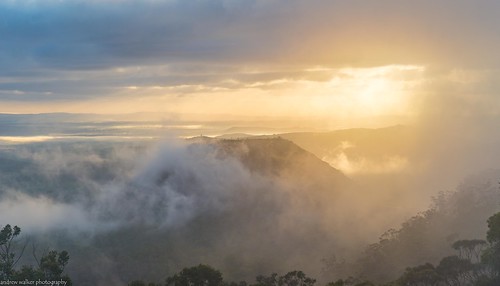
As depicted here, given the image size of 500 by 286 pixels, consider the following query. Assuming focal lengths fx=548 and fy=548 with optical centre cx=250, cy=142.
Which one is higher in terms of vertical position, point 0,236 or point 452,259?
point 0,236

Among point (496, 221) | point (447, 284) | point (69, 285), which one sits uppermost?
point (496, 221)

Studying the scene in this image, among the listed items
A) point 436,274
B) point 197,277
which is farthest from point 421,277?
point 197,277

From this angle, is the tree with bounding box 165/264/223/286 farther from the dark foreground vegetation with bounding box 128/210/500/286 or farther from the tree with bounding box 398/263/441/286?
the tree with bounding box 398/263/441/286

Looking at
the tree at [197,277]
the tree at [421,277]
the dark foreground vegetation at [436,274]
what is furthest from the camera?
the tree at [421,277]

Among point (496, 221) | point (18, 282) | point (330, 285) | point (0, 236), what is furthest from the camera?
point (0, 236)

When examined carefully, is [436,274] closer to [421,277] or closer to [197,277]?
[421,277]

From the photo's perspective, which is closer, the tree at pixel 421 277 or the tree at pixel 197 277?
the tree at pixel 197 277

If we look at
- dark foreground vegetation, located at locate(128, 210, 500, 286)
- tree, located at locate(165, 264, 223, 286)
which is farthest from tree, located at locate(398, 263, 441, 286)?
tree, located at locate(165, 264, 223, 286)

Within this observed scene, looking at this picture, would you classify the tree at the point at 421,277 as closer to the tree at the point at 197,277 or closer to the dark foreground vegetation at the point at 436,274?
the dark foreground vegetation at the point at 436,274

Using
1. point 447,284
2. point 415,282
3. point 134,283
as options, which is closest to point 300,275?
point 415,282

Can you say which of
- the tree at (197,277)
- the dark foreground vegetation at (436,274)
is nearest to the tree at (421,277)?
the dark foreground vegetation at (436,274)

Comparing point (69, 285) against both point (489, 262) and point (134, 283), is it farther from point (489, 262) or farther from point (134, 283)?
point (489, 262)
